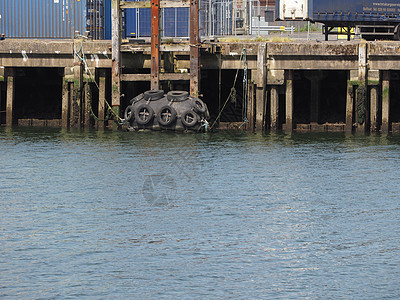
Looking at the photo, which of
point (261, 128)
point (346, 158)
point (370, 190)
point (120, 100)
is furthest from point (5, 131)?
point (370, 190)

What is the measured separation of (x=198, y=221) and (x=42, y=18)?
28.1m

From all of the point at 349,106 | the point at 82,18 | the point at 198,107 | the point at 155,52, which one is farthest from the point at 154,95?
the point at 82,18

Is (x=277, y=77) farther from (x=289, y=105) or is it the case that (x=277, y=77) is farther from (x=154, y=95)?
(x=154, y=95)

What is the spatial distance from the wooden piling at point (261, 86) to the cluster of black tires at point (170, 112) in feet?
9.02

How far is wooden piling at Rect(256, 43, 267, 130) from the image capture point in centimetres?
3831

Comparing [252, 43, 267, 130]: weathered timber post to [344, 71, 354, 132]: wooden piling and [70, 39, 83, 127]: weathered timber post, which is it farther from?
[70, 39, 83, 127]: weathered timber post

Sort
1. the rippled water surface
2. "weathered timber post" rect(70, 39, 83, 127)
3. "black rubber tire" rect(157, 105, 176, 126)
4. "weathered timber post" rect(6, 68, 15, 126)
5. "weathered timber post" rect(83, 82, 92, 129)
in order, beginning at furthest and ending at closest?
"weathered timber post" rect(6, 68, 15, 126) < "weathered timber post" rect(83, 82, 92, 129) < "weathered timber post" rect(70, 39, 83, 127) < "black rubber tire" rect(157, 105, 176, 126) < the rippled water surface

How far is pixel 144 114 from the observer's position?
1465 inches

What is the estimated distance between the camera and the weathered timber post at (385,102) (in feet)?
124

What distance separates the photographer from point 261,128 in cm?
3856

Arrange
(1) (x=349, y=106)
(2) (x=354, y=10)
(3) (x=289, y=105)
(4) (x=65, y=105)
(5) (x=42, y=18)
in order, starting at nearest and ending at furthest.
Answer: (1) (x=349, y=106) < (3) (x=289, y=105) < (4) (x=65, y=105) < (2) (x=354, y=10) < (5) (x=42, y=18)

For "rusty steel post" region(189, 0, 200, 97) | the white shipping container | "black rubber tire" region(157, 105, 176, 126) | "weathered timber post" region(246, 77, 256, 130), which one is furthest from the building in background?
"black rubber tire" region(157, 105, 176, 126)

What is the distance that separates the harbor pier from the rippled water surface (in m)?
5.17

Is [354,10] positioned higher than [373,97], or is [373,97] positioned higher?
[354,10]
